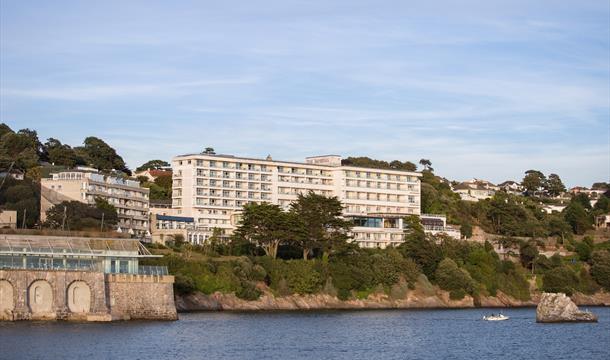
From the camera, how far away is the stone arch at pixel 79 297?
258ft

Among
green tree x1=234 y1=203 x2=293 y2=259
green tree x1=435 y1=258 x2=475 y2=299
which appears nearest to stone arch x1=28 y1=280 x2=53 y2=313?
green tree x1=234 y1=203 x2=293 y2=259

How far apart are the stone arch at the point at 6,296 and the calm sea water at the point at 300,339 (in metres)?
2.45

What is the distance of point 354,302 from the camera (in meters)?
119

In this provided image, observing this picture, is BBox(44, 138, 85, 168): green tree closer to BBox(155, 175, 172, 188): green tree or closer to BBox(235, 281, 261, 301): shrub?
BBox(155, 175, 172, 188): green tree

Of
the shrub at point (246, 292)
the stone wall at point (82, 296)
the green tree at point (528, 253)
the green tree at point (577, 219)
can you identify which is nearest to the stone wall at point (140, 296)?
the stone wall at point (82, 296)

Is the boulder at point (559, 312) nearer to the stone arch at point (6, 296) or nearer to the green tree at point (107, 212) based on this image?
the stone arch at point (6, 296)

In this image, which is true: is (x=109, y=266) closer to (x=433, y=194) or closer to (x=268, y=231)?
(x=268, y=231)

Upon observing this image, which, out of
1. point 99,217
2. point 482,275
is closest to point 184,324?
point 99,217

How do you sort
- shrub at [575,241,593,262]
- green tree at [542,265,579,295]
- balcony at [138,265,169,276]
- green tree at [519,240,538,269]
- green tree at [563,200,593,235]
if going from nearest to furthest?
1. balcony at [138,265,169,276]
2. green tree at [542,265,579,295]
3. green tree at [519,240,538,269]
4. shrub at [575,241,593,262]
5. green tree at [563,200,593,235]

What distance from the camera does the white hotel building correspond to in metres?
151

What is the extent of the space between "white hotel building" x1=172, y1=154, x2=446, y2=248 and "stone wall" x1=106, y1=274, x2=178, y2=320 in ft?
193

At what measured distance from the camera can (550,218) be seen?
178000 mm

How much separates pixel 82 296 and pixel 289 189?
81.8m

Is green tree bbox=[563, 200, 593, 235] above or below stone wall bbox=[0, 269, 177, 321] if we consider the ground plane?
above
